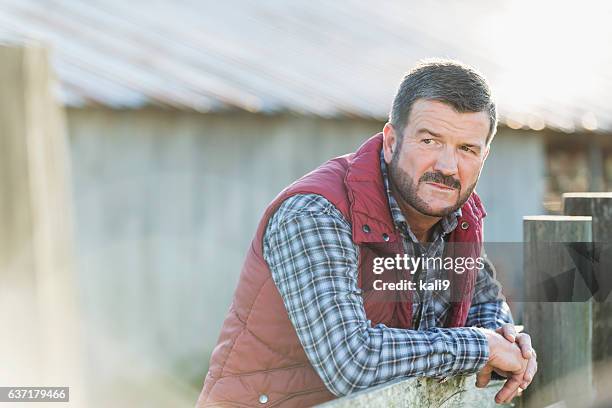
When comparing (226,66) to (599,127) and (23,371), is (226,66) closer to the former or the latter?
(599,127)

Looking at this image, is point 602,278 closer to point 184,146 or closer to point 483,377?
point 483,377

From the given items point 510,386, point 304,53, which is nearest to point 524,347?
point 510,386

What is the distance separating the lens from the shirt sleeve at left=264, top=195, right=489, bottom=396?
7.48 ft

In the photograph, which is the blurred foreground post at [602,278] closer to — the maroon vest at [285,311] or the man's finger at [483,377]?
the man's finger at [483,377]

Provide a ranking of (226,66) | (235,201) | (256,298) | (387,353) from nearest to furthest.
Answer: (387,353), (256,298), (235,201), (226,66)

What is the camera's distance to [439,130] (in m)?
2.56

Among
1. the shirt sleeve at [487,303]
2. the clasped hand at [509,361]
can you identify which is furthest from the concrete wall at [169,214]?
the clasped hand at [509,361]

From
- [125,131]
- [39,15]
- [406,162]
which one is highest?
[39,15]

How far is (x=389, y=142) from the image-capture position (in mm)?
2666

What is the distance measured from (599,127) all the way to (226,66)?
4.09 meters

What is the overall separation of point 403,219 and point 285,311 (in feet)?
1.45

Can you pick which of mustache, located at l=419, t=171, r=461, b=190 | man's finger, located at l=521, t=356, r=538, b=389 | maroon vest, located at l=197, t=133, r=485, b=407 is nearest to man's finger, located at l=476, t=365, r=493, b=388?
man's finger, located at l=521, t=356, r=538, b=389

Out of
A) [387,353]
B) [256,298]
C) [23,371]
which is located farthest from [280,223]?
[23,371]

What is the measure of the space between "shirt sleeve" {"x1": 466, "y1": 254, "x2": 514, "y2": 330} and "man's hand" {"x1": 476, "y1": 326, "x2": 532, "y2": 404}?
34cm
